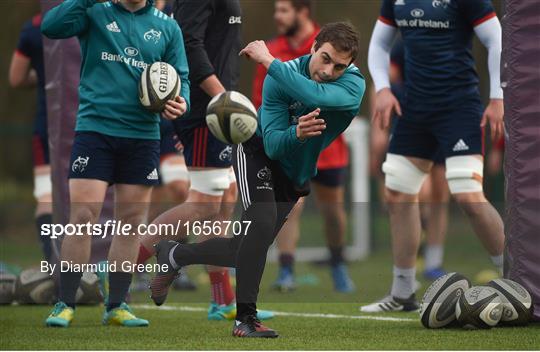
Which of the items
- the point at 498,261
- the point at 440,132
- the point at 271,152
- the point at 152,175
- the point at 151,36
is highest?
the point at 151,36

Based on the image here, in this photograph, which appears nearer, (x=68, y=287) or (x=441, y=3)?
(x=68, y=287)

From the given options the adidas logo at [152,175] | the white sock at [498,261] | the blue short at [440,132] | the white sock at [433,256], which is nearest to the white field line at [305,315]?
the white sock at [498,261]

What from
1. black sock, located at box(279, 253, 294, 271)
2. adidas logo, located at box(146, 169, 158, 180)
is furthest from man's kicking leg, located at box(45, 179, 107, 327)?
black sock, located at box(279, 253, 294, 271)

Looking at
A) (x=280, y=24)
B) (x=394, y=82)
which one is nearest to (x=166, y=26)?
(x=280, y=24)

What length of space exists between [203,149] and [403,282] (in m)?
1.59

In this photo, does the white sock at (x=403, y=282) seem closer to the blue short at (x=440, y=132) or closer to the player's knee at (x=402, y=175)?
the player's knee at (x=402, y=175)

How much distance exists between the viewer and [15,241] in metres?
13.5

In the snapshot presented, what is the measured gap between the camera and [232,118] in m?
5.68

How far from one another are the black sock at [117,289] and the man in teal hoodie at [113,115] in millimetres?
13

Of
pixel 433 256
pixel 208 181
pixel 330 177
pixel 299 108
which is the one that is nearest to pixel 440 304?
pixel 299 108

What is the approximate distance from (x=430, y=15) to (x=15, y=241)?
7.81 metres

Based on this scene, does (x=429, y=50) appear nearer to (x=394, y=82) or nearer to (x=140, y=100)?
(x=140, y=100)

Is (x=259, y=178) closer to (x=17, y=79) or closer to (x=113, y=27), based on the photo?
(x=113, y=27)

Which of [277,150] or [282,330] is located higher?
[277,150]
